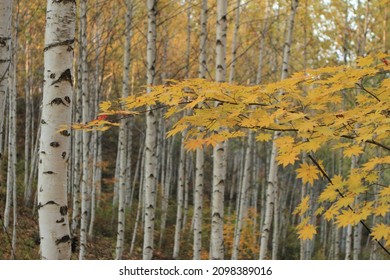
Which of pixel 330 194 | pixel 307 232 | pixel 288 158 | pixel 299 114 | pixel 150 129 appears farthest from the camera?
pixel 150 129

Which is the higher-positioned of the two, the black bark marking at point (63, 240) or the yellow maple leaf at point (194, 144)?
the yellow maple leaf at point (194, 144)

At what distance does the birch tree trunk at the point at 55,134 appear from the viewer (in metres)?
2.52

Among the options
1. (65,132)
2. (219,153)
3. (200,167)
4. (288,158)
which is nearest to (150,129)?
(219,153)

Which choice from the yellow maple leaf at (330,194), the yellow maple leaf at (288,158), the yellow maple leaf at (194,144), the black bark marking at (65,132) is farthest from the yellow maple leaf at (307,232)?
the black bark marking at (65,132)

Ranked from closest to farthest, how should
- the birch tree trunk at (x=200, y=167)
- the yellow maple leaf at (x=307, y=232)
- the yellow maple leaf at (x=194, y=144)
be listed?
the yellow maple leaf at (x=194, y=144)
the yellow maple leaf at (x=307, y=232)
the birch tree trunk at (x=200, y=167)

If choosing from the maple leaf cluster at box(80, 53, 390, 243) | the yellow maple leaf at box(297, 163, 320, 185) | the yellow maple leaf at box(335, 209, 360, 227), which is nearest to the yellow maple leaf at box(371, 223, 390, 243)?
the maple leaf cluster at box(80, 53, 390, 243)

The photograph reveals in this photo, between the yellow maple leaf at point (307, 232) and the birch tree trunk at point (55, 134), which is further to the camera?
the yellow maple leaf at point (307, 232)

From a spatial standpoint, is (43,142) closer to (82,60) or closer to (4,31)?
(4,31)

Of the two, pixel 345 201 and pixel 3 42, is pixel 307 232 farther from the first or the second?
pixel 3 42

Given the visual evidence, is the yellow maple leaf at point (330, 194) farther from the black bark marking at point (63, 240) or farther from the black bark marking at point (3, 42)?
the black bark marking at point (3, 42)

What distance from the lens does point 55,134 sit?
8.34 ft

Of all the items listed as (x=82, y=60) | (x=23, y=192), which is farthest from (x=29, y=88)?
(x=82, y=60)

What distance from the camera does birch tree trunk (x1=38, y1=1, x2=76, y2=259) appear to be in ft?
8.28

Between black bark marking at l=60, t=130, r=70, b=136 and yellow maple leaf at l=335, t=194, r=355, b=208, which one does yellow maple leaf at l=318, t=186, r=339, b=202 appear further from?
black bark marking at l=60, t=130, r=70, b=136
